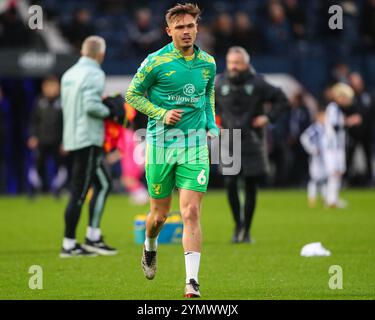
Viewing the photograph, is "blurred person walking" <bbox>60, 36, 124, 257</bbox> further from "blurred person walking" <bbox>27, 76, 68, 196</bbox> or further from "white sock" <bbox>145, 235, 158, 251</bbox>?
"blurred person walking" <bbox>27, 76, 68, 196</bbox>

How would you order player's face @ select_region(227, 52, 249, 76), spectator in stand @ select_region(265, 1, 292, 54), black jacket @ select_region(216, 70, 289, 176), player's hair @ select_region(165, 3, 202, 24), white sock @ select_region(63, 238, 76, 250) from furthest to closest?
spectator in stand @ select_region(265, 1, 292, 54), black jacket @ select_region(216, 70, 289, 176), player's face @ select_region(227, 52, 249, 76), white sock @ select_region(63, 238, 76, 250), player's hair @ select_region(165, 3, 202, 24)

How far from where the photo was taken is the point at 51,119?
76.4ft

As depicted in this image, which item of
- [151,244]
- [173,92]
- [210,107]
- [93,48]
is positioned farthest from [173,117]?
[93,48]

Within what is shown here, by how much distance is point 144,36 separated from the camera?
2652cm

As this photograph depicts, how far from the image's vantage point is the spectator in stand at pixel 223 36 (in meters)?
26.6

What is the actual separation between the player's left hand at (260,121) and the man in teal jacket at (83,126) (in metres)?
2.29

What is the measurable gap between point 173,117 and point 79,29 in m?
17.3

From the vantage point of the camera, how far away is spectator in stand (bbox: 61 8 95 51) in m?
26.2

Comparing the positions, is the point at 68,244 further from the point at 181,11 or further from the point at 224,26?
the point at 224,26

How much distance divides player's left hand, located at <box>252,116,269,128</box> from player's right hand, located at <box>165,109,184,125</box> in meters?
4.86

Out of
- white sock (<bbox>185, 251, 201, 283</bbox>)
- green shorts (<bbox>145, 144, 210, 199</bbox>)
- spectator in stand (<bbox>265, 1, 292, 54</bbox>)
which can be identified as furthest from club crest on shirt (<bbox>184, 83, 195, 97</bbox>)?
spectator in stand (<bbox>265, 1, 292, 54</bbox>)

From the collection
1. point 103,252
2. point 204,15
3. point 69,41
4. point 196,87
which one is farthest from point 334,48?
point 196,87

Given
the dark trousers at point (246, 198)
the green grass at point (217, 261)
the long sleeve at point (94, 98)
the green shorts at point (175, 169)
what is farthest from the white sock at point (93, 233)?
the green shorts at point (175, 169)
